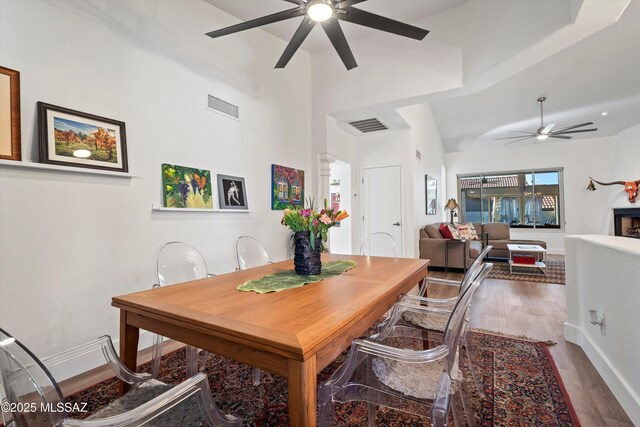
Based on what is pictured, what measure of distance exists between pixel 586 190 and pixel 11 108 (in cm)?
1092

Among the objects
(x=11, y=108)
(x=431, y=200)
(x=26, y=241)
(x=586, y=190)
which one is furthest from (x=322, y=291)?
(x=586, y=190)

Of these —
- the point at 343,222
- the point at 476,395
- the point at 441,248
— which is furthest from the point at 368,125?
the point at 476,395

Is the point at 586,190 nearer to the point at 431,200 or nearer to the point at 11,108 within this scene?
the point at 431,200

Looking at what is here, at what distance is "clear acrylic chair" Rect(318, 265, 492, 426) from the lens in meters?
1.08

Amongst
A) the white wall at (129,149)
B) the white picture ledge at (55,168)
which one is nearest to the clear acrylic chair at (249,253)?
the white wall at (129,149)

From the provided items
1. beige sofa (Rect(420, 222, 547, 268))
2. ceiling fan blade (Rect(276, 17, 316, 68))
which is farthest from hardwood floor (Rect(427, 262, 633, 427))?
ceiling fan blade (Rect(276, 17, 316, 68))

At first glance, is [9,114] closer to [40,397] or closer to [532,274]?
[40,397]

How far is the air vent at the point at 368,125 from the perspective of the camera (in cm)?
478

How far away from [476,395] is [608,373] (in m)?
0.85

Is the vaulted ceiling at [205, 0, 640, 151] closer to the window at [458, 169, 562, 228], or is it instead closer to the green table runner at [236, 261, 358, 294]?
the green table runner at [236, 261, 358, 294]

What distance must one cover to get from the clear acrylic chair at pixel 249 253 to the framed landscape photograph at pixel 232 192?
608 millimetres

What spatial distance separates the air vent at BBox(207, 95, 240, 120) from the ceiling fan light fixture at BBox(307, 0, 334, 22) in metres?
1.43

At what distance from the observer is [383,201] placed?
18.1 ft

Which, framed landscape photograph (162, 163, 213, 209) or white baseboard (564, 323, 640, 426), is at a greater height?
framed landscape photograph (162, 163, 213, 209)
